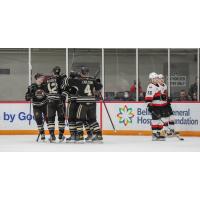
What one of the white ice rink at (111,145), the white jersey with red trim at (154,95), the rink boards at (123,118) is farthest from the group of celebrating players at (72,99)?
the rink boards at (123,118)

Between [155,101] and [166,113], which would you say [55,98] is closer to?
[155,101]

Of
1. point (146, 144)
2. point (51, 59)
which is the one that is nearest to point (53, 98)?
point (146, 144)

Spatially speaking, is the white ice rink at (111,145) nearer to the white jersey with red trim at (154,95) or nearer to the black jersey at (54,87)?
the white jersey with red trim at (154,95)

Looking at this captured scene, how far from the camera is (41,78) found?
12.9m

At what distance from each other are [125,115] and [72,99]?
9.21 feet

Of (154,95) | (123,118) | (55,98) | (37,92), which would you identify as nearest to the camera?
(55,98)

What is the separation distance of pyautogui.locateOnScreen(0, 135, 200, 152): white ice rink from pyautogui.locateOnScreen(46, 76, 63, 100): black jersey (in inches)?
36.6

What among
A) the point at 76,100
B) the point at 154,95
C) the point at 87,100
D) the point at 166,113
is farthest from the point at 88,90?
the point at 166,113

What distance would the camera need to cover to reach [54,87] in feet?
41.9

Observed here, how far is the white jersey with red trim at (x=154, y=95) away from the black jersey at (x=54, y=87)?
174 cm

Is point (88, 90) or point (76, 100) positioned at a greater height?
point (88, 90)

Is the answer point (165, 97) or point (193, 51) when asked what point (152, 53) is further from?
point (165, 97)

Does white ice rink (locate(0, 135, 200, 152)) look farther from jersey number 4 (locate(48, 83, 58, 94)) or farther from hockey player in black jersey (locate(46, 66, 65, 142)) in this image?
jersey number 4 (locate(48, 83, 58, 94))

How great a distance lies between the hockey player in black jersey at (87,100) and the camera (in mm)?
12594
